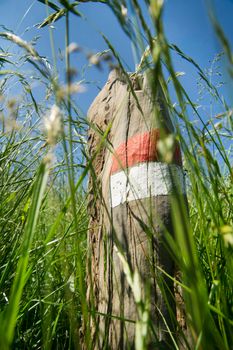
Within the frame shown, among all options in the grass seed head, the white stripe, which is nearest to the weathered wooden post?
the white stripe

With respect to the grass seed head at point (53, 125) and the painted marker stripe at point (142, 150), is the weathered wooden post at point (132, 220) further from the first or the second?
the grass seed head at point (53, 125)

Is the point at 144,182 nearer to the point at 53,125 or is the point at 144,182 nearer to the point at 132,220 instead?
the point at 132,220

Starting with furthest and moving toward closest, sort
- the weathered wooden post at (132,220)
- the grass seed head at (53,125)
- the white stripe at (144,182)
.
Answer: the white stripe at (144,182), the weathered wooden post at (132,220), the grass seed head at (53,125)

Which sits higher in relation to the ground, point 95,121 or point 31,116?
point 31,116

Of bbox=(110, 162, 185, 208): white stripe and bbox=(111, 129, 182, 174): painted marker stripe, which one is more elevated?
bbox=(111, 129, 182, 174): painted marker stripe

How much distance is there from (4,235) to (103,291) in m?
→ 0.65

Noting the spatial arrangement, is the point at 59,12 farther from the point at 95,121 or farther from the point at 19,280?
the point at 95,121

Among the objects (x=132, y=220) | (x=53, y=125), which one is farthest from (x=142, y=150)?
(x=53, y=125)

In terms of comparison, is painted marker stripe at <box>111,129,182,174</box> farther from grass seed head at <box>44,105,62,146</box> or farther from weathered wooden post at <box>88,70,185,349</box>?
grass seed head at <box>44,105,62,146</box>

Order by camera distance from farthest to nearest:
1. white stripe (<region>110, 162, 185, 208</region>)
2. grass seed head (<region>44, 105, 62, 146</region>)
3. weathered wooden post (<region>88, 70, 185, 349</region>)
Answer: white stripe (<region>110, 162, 185, 208</region>)
weathered wooden post (<region>88, 70, 185, 349</region>)
grass seed head (<region>44, 105, 62, 146</region>)

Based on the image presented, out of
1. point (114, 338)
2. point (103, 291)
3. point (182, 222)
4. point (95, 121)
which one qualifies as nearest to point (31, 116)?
point (95, 121)

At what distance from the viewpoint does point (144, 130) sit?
1.62 m

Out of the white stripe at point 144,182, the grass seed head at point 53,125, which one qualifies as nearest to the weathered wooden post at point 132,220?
the white stripe at point 144,182

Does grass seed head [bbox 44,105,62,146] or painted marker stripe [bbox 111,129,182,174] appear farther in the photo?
painted marker stripe [bbox 111,129,182,174]
